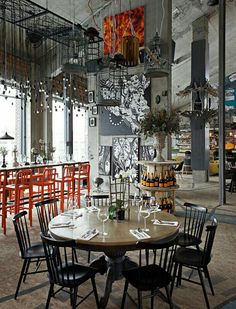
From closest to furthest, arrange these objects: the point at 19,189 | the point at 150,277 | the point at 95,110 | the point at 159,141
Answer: the point at 150,277 < the point at 19,189 < the point at 159,141 < the point at 95,110

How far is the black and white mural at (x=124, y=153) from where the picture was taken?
7.89 metres

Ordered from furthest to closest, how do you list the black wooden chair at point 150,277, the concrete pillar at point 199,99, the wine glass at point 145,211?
the concrete pillar at point 199,99, the wine glass at point 145,211, the black wooden chair at point 150,277

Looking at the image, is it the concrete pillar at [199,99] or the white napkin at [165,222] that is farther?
the concrete pillar at [199,99]

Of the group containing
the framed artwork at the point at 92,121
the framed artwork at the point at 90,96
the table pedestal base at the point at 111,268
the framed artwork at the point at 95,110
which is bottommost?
the table pedestal base at the point at 111,268

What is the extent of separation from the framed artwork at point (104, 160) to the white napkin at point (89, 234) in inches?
215

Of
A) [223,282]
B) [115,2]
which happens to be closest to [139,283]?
[223,282]

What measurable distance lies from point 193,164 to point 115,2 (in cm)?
661

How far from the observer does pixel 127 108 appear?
796cm

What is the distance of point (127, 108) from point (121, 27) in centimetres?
229

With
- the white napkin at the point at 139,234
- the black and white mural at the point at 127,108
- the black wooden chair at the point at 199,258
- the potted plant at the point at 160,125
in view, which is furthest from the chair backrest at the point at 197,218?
the black and white mural at the point at 127,108

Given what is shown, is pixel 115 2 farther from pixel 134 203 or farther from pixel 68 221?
pixel 68 221

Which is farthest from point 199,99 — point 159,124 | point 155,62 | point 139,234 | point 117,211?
point 139,234

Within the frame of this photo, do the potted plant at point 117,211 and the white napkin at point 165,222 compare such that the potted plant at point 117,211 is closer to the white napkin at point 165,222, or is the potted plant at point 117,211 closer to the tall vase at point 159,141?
the white napkin at point 165,222

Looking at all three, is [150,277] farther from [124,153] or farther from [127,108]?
[127,108]
